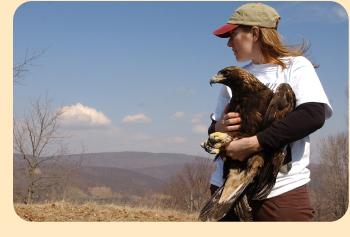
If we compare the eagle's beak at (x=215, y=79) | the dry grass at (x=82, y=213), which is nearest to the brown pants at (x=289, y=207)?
the eagle's beak at (x=215, y=79)

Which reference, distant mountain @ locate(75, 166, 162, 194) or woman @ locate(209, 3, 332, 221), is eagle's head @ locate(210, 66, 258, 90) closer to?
woman @ locate(209, 3, 332, 221)

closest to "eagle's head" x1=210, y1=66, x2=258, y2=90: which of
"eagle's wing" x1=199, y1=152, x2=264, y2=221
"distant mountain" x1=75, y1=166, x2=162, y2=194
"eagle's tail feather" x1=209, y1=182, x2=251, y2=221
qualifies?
"eagle's wing" x1=199, y1=152, x2=264, y2=221

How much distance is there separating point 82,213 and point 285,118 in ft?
51.2

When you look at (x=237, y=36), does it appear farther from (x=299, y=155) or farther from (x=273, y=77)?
(x=299, y=155)

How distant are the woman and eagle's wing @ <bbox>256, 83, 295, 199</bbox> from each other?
0.05 m

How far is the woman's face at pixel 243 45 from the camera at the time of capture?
8.37ft

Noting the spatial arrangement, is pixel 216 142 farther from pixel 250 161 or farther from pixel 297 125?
pixel 297 125

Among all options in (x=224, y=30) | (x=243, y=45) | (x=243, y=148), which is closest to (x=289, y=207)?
(x=243, y=148)

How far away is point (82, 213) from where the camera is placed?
15.8m

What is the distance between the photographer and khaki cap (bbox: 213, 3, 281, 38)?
250 centimetres

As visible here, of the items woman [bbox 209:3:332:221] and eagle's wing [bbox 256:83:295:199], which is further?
eagle's wing [bbox 256:83:295:199]

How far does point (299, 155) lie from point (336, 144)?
121 feet

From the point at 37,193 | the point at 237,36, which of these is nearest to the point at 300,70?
the point at 237,36

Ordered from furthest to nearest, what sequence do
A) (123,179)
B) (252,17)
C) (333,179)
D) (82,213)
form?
(123,179) < (333,179) < (82,213) < (252,17)
